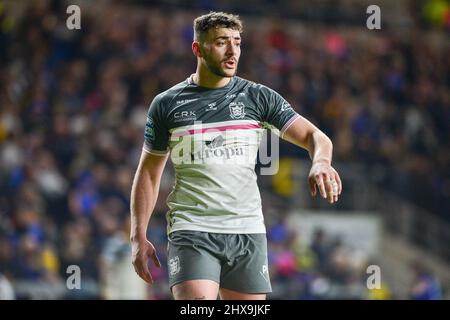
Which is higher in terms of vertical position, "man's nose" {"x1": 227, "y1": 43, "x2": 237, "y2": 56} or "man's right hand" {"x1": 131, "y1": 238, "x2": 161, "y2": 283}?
"man's nose" {"x1": 227, "y1": 43, "x2": 237, "y2": 56}

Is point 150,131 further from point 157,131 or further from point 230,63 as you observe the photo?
point 230,63

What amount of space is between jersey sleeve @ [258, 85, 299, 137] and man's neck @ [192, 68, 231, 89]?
0.24 m

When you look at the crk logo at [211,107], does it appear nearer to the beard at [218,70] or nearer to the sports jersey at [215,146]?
the sports jersey at [215,146]

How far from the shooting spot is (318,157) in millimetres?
5551

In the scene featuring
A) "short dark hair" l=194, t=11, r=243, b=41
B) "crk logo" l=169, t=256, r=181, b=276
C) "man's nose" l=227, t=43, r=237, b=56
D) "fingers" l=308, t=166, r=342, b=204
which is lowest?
"crk logo" l=169, t=256, r=181, b=276

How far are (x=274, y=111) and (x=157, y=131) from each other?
2.37 feet

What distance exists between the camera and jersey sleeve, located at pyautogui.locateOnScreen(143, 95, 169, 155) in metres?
5.98

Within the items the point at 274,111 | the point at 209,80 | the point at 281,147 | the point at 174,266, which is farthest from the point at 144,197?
the point at 281,147

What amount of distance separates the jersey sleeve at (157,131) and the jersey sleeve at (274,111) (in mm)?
600

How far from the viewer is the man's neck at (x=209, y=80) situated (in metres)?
6.01

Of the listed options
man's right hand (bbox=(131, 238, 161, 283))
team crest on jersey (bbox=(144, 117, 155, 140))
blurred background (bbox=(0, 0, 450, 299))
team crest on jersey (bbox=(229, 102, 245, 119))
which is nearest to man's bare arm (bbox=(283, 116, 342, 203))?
team crest on jersey (bbox=(229, 102, 245, 119))

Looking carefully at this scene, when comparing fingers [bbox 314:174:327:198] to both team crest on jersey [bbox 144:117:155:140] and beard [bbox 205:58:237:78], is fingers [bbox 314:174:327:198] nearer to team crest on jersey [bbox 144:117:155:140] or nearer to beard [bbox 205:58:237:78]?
beard [bbox 205:58:237:78]
